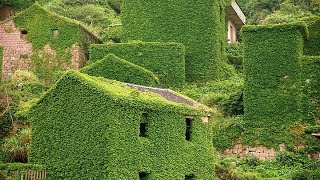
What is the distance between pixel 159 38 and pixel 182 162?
58.6 feet

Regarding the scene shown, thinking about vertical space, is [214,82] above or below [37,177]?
above

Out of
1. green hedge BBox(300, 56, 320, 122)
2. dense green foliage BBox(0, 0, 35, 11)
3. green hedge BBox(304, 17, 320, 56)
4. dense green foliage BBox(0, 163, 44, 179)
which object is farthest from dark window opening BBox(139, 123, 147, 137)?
dense green foliage BBox(0, 0, 35, 11)

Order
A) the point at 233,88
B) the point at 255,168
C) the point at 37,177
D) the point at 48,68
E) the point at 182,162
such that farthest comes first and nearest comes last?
the point at 48,68, the point at 233,88, the point at 255,168, the point at 182,162, the point at 37,177

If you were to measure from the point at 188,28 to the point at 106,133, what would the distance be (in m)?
20.6

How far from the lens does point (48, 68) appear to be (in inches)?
1660

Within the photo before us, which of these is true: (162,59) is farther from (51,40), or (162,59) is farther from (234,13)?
(234,13)

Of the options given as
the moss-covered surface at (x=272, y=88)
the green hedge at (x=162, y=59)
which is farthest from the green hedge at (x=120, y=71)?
the moss-covered surface at (x=272, y=88)

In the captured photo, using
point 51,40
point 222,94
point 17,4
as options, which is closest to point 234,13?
point 222,94

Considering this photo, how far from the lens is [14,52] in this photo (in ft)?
140

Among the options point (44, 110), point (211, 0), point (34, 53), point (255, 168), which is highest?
point (211, 0)

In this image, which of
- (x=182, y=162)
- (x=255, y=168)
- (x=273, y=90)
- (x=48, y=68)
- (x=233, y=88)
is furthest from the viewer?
(x=48, y=68)

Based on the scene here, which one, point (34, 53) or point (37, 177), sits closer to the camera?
point (37, 177)

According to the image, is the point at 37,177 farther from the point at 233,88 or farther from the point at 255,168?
the point at 233,88

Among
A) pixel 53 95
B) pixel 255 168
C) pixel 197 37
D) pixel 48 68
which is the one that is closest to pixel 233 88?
pixel 197 37
